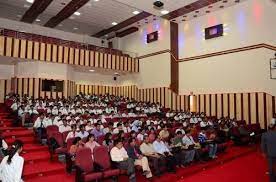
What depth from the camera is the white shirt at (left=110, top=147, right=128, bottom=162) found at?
19.5 feet

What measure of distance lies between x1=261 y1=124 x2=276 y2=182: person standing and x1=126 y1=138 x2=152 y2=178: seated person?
8.37 feet

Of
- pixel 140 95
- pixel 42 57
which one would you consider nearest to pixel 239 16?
pixel 140 95

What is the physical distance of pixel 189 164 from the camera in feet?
24.6

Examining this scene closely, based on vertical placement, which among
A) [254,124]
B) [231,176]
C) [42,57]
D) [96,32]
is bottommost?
[231,176]

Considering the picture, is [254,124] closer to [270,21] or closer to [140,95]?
[270,21]

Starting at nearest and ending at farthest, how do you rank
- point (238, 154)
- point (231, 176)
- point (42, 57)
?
point (231, 176) → point (238, 154) → point (42, 57)

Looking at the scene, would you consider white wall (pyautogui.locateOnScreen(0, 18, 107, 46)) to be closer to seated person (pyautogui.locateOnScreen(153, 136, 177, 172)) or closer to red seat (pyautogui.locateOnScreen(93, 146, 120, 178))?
seated person (pyautogui.locateOnScreen(153, 136, 177, 172))

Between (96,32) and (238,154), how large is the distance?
14572mm

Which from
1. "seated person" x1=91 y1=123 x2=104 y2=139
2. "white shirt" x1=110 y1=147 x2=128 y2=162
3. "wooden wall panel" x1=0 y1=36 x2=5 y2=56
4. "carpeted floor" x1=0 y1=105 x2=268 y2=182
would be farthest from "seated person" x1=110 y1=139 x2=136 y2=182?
"wooden wall panel" x1=0 y1=36 x2=5 y2=56

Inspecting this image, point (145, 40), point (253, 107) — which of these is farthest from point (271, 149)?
point (145, 40)

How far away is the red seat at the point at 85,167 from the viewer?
5193 millimetres

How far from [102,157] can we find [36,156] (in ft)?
7.19

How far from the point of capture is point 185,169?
23.2ft

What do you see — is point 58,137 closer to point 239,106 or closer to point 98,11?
point 239,106
